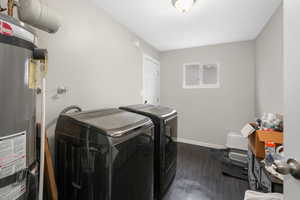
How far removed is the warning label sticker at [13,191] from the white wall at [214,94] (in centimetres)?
339

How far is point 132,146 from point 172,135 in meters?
0.97

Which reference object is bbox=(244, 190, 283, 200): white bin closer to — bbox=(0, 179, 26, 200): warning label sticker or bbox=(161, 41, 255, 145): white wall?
bbox=(0, 179, 26, 200): warning label sticker

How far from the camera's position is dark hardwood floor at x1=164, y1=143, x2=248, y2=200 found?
1.77 m

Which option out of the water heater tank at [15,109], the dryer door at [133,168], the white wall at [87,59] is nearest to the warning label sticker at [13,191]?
the water heater tank at [15,109]

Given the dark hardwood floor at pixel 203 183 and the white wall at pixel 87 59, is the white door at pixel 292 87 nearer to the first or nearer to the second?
the dark hardwood floor at pixel 203 183

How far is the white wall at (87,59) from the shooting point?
1.32m

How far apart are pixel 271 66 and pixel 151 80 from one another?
2.29m

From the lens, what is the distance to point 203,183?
2.00m

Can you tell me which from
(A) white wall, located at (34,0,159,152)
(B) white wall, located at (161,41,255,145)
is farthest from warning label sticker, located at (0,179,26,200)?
(B) white wall, located at (161,41,255,145)

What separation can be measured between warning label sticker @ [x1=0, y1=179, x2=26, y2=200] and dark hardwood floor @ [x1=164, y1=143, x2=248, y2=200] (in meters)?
1.63

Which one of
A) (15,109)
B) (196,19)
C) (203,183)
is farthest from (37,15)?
(203,183)

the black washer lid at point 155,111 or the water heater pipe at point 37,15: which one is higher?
the water heater pipe at point 37,15

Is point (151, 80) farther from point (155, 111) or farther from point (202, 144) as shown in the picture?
point (202, 144)

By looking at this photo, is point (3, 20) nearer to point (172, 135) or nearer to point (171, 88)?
point (172, 135)
